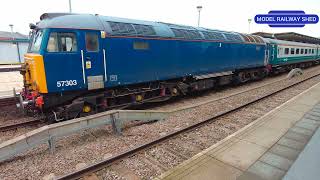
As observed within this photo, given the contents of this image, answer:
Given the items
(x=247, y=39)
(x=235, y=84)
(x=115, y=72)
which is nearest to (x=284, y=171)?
(x=115, y=72)

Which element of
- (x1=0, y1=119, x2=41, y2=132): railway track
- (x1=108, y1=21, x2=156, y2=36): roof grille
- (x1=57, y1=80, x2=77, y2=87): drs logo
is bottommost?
(x1=0, y1=119, x2=41, y2=132): railway track

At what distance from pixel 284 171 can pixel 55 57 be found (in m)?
6.86

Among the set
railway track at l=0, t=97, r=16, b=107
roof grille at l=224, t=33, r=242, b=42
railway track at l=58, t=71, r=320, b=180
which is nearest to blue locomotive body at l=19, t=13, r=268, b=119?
roof grille at l=224, t=33, r=242, b=42

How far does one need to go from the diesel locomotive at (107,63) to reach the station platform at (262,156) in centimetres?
471

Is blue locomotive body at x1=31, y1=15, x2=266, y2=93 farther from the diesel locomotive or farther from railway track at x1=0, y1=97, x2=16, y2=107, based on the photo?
railway track at x1=0, y1=97, x2=16, y2=107

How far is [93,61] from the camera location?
8.06 meters

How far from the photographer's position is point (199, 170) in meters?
4.71

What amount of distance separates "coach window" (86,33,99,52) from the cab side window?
439mm

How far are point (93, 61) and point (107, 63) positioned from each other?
1.80 ft

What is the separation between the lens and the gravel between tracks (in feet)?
16.4

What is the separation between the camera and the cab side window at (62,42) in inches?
284

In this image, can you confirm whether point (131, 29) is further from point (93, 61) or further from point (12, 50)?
point (12, 50)

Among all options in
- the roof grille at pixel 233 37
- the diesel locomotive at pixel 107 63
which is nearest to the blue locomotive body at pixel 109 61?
the diesel locomotive at pixel 107 63

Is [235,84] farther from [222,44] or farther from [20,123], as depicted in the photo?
[20,123]
